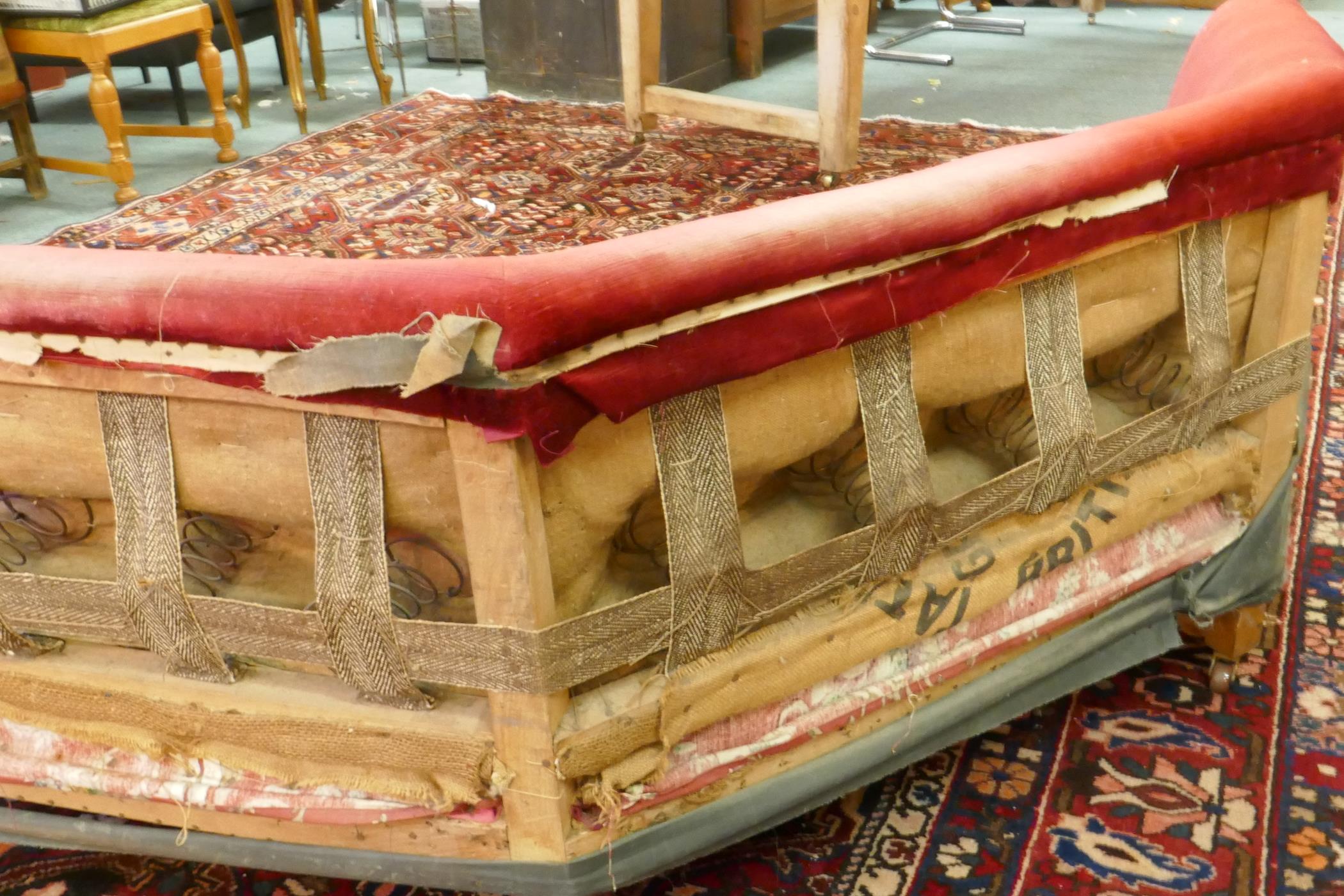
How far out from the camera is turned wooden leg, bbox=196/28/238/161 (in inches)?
158

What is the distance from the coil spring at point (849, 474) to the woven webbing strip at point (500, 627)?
9 centimetres

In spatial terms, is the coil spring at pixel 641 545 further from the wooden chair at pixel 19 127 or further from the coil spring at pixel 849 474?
the wooden chair at pixel 19 127

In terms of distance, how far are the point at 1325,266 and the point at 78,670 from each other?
136 inches

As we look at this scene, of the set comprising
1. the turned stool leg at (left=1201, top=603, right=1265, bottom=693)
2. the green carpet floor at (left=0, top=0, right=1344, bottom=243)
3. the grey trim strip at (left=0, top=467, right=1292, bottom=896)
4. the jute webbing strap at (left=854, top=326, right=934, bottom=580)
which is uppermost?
the jute webbing strap at (left=854, top=326, right=934, bottom=580)

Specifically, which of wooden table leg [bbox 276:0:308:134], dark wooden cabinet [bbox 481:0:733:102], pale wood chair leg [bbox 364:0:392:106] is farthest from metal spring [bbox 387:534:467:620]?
pale wood chair leg [bbox 364:0:392:106]

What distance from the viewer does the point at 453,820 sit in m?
1.31

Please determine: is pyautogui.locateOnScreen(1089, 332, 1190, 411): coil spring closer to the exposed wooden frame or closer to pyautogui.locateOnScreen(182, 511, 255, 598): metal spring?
pyautogui.locateOnScreen(182, 511, 255, 598): metal spring

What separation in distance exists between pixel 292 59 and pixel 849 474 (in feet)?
11.2

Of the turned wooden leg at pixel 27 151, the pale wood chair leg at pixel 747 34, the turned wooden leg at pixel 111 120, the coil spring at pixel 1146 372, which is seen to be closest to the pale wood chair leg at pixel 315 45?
the turned wooden leg at pixel 111 120

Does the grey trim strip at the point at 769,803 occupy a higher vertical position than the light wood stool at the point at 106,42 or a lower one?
lower

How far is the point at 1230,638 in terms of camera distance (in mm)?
1903

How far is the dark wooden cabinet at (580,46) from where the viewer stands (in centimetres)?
440

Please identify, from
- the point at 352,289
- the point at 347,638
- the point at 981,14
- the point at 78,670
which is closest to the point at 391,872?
the point at 347,638

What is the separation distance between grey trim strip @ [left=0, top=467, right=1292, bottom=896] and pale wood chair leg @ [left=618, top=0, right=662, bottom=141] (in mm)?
2493
